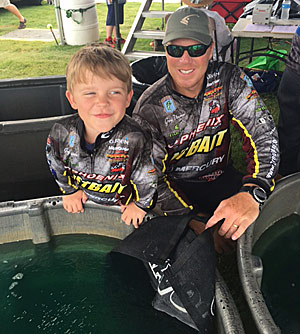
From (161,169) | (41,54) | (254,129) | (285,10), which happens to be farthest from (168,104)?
(41,54)

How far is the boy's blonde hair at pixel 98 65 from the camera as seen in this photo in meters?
1.41

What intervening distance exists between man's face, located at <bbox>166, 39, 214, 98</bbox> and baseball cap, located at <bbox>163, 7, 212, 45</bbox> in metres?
0.03

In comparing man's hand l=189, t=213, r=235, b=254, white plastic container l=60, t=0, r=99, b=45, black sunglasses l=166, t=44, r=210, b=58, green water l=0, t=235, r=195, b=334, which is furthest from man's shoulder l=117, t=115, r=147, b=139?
white plastic container l=60, t=0, r=99, b=45

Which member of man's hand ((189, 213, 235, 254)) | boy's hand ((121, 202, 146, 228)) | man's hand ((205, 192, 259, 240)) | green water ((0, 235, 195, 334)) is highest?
man's hand ((205, 192, 259, 240))

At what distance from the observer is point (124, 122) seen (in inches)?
62.6

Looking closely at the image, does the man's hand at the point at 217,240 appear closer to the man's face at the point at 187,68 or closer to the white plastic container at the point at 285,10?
the man's face at the point at 187,68

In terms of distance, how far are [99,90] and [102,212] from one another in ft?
2.19

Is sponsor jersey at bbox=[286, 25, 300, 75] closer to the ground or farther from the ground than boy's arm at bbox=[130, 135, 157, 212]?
farther from the ground

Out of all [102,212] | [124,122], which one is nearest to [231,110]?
[124,122]

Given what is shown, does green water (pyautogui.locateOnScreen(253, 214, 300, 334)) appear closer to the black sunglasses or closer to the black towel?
the black towel

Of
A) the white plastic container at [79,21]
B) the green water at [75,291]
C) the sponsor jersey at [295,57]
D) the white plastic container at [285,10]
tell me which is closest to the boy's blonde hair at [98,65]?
the green water at [75,291]

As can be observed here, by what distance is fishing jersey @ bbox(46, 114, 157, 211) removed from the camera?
1590 millimetres

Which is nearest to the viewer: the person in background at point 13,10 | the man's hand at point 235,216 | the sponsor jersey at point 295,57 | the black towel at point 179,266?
the black towel at point 179,266

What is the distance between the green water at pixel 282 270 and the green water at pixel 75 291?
0.49 m
